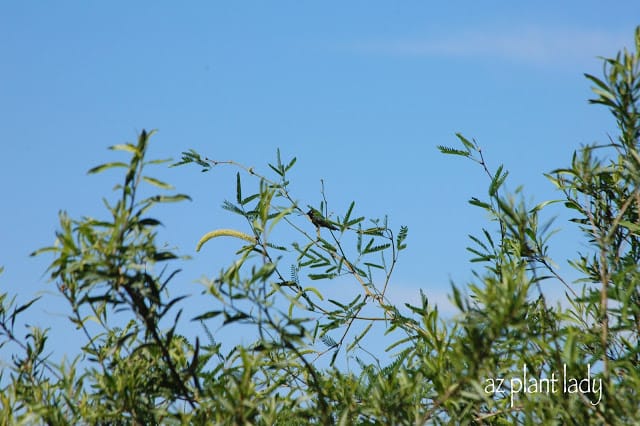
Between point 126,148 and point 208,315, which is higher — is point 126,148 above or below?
above

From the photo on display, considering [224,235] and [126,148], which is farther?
[224,235]

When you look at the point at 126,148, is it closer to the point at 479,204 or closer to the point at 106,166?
the point at 106,166

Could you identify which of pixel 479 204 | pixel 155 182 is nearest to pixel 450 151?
pixel 479 204

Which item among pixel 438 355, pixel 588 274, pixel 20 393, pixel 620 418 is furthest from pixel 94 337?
pixel 588 274

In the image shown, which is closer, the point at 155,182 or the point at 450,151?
the point at 155,182

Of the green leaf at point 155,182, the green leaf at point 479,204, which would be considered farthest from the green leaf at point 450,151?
the green leaf at point 155,182

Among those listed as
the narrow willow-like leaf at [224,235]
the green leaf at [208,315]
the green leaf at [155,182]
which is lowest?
the green leaf at [208,315]

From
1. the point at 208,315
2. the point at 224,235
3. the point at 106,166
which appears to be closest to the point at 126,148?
the point at 106,166

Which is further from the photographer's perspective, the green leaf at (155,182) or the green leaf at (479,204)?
the green leaf at (479,204)

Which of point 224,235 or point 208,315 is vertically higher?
point 224,235

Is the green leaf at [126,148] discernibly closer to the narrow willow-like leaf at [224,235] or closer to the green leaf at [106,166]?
the green leaf at [106,166]

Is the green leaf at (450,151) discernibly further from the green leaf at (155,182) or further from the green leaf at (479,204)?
the green leaf at (155,182)

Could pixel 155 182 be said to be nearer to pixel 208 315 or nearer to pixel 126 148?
pixel 126 148

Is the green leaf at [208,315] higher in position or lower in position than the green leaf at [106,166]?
lower
